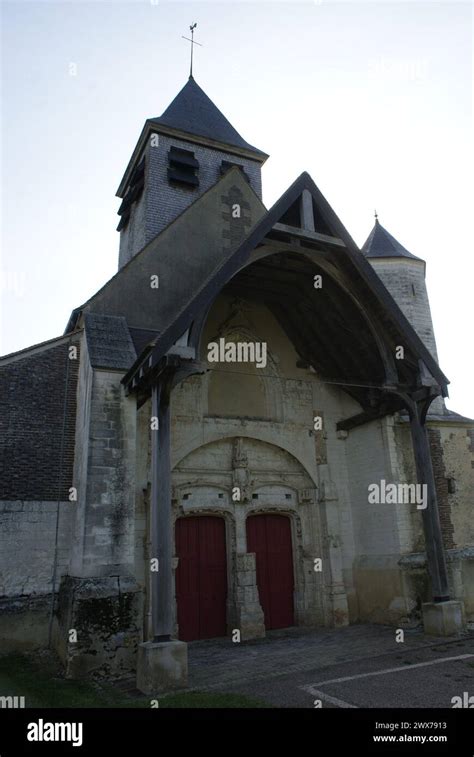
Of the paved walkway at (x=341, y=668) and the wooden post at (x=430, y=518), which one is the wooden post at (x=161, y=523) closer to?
the paved walkway at (x=341, y=668)

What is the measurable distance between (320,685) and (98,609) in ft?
9.12

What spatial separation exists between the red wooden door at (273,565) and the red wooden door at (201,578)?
0.75m

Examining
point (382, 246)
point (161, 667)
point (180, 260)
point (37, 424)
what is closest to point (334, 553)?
point (161, 667)

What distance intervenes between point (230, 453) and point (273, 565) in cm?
233

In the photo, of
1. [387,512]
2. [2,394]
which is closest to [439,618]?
[387,512]

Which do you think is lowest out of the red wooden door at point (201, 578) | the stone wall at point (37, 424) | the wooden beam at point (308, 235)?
the red wooden door at point (201, 578)

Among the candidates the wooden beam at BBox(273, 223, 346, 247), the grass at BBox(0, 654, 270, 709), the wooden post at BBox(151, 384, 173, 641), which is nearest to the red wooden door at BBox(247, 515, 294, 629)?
the wooden post at BBox(151, 384, 173, 641)

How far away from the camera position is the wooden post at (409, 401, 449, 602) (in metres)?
8.44

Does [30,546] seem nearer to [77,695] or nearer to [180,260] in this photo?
[77,695]

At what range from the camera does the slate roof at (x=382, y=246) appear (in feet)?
41.4

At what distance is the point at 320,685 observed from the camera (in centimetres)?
579

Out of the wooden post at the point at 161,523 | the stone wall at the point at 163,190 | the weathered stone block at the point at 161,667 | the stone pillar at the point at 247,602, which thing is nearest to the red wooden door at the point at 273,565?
the stone pillar at the point at 247,602
